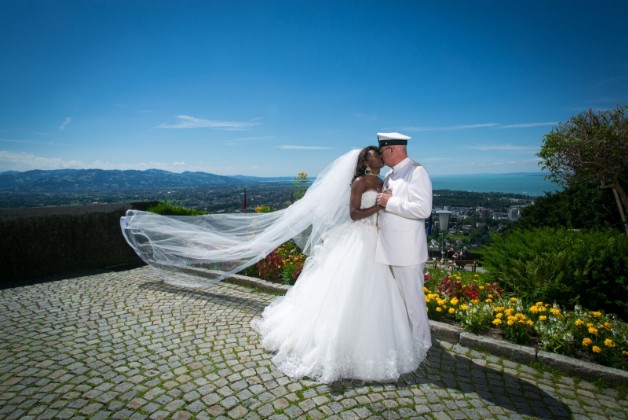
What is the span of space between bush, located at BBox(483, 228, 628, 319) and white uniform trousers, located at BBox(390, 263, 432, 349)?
132 inches

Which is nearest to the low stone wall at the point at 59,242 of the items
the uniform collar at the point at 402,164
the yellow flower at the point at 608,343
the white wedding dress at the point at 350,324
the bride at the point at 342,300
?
the bride at the point at 342,300

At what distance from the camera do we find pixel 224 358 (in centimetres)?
459

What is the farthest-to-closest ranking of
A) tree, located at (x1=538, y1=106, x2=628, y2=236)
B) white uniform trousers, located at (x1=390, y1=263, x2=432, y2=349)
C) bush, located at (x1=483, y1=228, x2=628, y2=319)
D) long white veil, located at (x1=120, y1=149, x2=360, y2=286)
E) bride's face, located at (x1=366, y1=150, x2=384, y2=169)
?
1. tree, located at (x1=538, y1=106, x2=628, y2=236)
2. bush, located at (x1=483, y1=228, x2=628, y2=319)
3. long white veil, located at (x1=120, y1=149, x2=360, y2=286)
4. bride's face, located at (x1=366, y1=150, x2=384, y2=169)
5. white uniform trousers, located at (x1=390, y1=263, x2=432, y2=349)

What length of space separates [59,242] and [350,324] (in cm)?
922

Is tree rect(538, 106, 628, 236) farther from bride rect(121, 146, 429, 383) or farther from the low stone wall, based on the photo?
the low stone wall

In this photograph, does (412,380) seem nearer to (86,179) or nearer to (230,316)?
(230,316)

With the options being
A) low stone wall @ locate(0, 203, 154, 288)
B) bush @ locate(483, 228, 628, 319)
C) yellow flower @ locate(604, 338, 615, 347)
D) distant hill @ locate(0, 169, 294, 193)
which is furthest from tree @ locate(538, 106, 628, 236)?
distant hill @ locate(0, 169, 294, 193)

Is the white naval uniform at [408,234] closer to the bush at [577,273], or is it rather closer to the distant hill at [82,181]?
the bush at [577,273]

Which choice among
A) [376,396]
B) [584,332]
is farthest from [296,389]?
[584,332]

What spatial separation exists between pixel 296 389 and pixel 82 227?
356 inches

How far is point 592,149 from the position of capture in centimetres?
1720

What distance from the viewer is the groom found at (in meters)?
4.15

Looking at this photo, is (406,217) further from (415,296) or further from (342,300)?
(342,300)

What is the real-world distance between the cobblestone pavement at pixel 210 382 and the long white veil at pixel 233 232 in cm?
124
